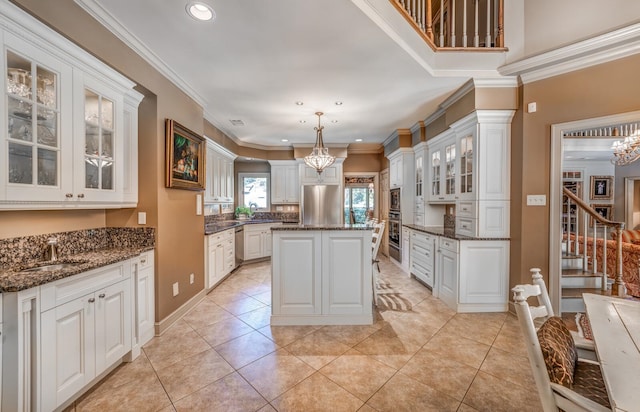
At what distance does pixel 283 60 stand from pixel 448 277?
3.28 m

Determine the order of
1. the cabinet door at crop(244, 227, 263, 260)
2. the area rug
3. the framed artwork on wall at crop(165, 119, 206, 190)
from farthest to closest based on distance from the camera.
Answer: the cabinet door at crop(244, 227, 263, 260) → the framed artwork on wall at crop(165, 119, 206, 190) → the area rug

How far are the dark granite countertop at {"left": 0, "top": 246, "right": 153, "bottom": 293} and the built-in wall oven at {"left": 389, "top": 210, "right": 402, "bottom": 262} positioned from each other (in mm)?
4402

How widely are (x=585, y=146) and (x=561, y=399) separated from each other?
7353 mm

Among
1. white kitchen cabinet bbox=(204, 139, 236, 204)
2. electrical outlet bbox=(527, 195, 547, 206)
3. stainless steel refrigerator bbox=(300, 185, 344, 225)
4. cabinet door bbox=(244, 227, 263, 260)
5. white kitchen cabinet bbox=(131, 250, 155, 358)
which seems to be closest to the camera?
white kitchen cabinet bbox=(131, 250, 155, 358)

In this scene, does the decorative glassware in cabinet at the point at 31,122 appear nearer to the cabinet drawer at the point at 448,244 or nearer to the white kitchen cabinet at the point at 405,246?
the cabinet drawer at the point at 448,244

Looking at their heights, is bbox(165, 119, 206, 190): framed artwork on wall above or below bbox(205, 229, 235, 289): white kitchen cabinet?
above

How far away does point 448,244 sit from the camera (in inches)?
132

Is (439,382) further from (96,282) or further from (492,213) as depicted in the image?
(96,282)

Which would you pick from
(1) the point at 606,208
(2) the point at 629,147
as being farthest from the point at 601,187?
(2) the point at 629,147

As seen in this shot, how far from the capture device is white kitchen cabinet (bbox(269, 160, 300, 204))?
6.51m

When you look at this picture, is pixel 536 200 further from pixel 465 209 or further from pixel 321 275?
pixel 321 275

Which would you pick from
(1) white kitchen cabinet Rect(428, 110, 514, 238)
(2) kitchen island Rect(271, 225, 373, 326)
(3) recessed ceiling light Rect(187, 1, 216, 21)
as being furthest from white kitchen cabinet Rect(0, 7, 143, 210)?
(1) white kitchen cabinet Rect(428, 110, 514, 238)

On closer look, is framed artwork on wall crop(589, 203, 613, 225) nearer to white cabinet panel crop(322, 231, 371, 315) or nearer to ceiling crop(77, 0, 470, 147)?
ceiling crop(77, 0, 470, 147)

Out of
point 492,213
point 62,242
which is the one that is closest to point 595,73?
point 492,213
